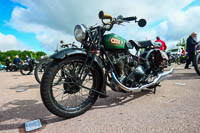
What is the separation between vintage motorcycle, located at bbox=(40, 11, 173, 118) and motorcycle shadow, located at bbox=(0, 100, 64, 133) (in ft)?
0.79

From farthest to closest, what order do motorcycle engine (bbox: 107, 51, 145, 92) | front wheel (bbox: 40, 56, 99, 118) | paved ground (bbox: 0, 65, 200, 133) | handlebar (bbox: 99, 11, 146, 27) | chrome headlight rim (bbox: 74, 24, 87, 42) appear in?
1. motorcycle engine (bbox: 107, 51, 145, 92)
2. handlebar (bbox: 99, 11, 146, 27)
3. chrome headlight rim (bbox: 74, 24, 87, 42)
4. front wheel (bbox: 40, 56, 99, 118)
5. paved ground (bbox: 0, 65, 200, 133)

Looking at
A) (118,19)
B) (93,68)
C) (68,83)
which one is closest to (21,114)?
(68,83)

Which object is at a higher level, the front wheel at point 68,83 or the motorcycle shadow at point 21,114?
the front wheel at point 68,83

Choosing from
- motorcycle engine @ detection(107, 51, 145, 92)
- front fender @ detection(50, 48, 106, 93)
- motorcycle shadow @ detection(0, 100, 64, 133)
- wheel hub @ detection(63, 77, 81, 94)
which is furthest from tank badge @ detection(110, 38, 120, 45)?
motorcycle shadow @ detection(0, 100, 64, 133)

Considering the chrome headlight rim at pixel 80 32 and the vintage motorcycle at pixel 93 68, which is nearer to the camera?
the vintage motorcycle at pixel 93 68

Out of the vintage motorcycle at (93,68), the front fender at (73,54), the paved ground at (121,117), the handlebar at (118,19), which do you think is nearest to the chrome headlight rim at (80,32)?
the vintage motorcycle at (93,68)

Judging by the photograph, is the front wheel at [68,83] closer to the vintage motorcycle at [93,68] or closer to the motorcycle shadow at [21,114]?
the vintage motorcycle at [93,68]

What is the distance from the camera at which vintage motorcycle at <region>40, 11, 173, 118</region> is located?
1656 mm

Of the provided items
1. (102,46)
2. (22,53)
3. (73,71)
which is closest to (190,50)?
(102,46)

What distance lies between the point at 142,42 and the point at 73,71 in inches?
65.5

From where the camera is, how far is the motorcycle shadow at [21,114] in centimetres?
164

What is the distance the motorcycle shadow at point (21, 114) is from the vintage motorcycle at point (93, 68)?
9.5 inches

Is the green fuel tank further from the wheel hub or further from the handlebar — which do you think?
the wheel hub

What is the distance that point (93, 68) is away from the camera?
77.4 inches
